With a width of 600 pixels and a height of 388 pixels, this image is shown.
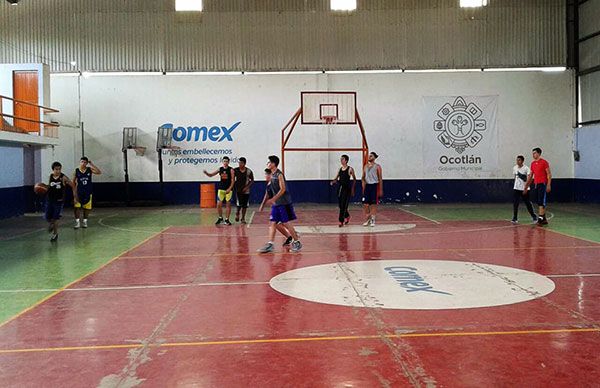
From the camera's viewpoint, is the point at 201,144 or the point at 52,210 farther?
the point at 201,144

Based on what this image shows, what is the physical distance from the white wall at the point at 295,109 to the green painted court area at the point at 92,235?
3.00 metres

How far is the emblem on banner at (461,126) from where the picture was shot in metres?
→ 27.5

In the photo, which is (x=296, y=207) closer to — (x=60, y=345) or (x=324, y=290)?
(x=324, y=290)

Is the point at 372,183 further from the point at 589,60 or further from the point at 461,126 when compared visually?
the point at 589,60

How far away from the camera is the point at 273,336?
6.12 m

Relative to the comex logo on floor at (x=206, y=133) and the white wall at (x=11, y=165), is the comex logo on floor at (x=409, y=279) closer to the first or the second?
the white wall at (x=11, y=165)

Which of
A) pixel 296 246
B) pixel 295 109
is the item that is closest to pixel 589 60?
pixel 295 109

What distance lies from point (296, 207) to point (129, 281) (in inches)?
648

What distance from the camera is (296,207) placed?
83.8ft

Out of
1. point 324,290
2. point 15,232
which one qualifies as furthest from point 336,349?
point 15,232

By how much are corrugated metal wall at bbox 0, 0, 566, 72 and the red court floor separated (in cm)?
1802

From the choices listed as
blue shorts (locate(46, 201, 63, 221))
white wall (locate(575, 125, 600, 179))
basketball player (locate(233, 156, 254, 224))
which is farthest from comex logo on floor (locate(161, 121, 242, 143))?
white wall (locate(575, 125, 600, 179))

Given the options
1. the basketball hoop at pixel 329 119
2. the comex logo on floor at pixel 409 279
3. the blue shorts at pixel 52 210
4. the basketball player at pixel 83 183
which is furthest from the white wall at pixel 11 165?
the comex logo on floor at pixel 409 279

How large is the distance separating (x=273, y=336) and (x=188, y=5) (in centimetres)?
2360
